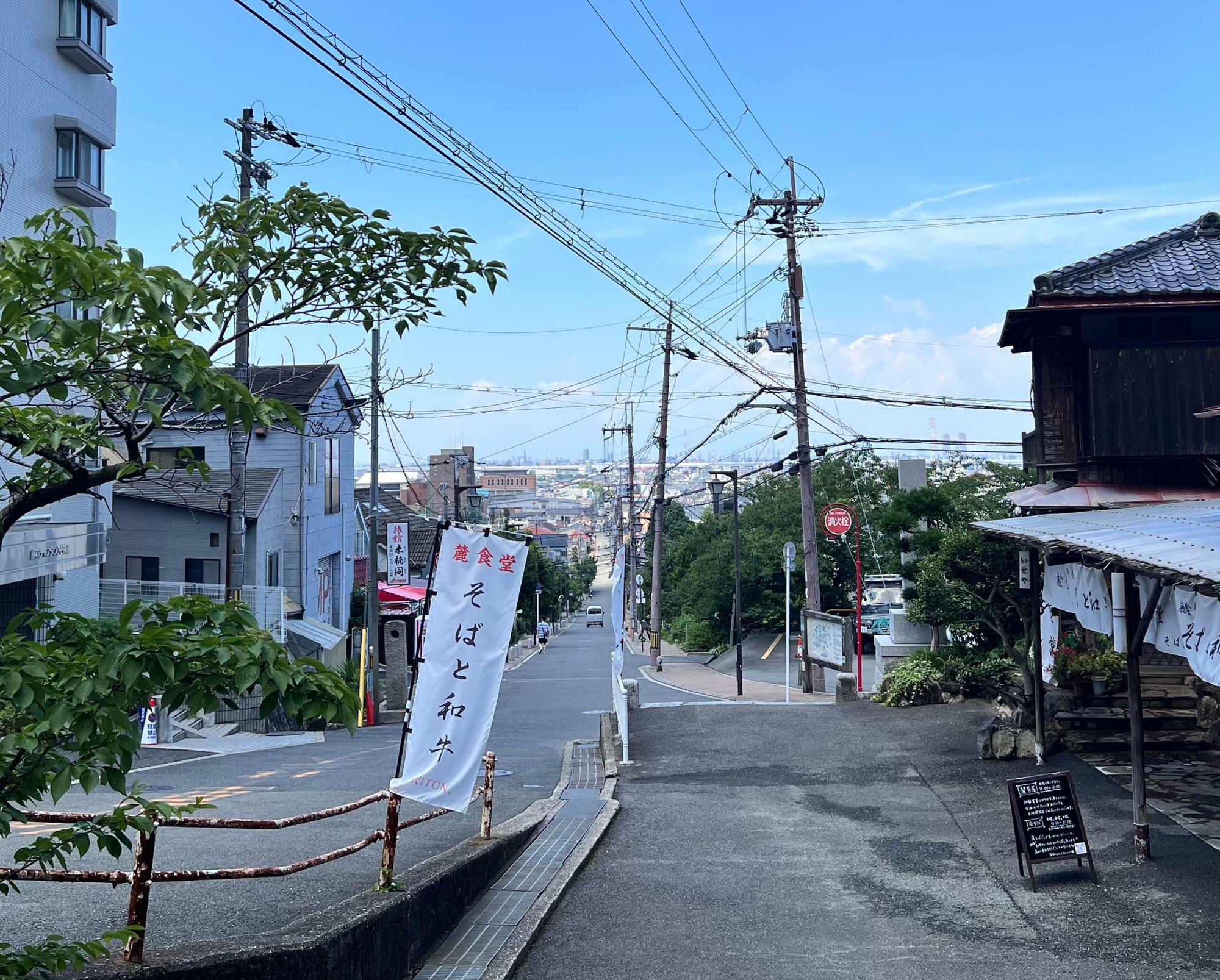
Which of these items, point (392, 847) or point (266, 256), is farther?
point (392, 847)

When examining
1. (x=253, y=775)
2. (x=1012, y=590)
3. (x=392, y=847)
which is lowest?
(x=253, y=775)

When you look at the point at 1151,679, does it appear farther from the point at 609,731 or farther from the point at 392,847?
the point at 392,847

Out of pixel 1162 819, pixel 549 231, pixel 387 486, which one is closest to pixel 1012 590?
pixel 1162 819

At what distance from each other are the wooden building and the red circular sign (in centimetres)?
1037

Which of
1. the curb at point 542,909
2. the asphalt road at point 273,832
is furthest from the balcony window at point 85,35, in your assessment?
the curb at point 542,909

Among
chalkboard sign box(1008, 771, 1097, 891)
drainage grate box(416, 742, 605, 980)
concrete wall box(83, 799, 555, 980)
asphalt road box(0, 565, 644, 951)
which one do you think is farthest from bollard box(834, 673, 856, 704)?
concrete wall box(83, 799, 555, 980)

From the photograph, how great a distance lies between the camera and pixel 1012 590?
18391 mm

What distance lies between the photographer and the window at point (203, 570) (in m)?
31.0

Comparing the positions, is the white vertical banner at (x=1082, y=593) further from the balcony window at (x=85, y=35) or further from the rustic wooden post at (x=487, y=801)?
the balcony window at (x=85, y=35)

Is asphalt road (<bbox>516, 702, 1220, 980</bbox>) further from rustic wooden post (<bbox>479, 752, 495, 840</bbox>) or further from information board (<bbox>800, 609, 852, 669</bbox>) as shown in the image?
information board (<bbox>800, 609, 852, 669</bbox>)

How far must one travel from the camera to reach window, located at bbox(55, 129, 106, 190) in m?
23.6

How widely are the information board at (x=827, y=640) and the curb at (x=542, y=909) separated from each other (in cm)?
1234

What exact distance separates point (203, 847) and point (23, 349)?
804cm

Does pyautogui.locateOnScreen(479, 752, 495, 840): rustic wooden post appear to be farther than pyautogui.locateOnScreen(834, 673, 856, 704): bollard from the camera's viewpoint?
No
